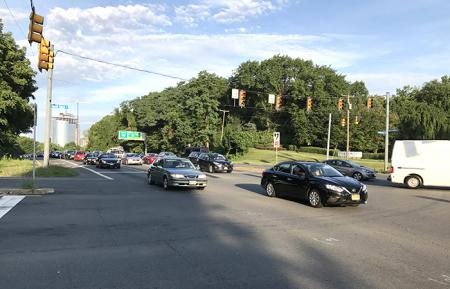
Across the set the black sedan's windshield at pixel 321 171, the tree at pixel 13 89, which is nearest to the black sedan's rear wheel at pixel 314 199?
the black sedan's windshield at pixel 321 171

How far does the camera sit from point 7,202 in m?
13.1

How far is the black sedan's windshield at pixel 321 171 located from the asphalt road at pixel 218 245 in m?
1.22

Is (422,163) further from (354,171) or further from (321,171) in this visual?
(321,171)

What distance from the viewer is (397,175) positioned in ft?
72.9

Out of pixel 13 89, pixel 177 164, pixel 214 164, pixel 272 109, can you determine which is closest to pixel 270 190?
pixel 177 164

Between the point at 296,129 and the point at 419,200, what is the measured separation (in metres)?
72.5

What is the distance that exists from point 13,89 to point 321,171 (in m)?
35.6

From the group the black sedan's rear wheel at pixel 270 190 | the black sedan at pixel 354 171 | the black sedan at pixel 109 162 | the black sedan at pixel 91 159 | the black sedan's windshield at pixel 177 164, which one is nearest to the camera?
the black sedan's rear wheel at pixel 270 190

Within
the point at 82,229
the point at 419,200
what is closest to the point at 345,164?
the point at 419,200

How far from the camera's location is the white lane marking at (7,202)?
11529 mm

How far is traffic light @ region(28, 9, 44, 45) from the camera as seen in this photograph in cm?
1540

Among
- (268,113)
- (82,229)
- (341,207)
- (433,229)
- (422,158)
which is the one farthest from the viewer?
(268,113)

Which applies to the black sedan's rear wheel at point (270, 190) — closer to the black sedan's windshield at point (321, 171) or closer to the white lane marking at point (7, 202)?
the black sedan's windshield at point (321, 171)

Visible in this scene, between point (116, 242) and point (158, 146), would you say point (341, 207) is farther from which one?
point (158, 146)
